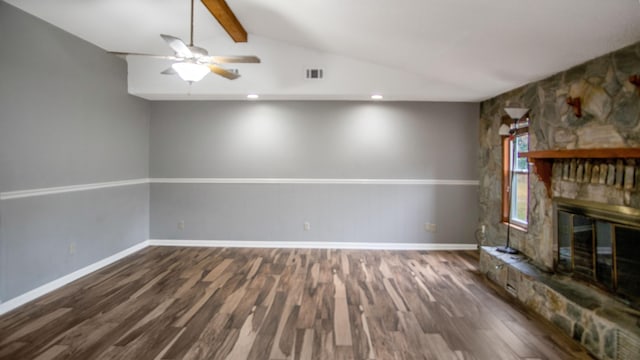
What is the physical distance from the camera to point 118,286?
354cm

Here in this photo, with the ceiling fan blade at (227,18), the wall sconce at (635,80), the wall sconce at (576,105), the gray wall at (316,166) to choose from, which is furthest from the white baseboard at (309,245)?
the wall sconce at (635,80)

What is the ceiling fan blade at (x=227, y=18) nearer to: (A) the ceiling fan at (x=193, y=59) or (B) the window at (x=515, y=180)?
(A) the ceiling fan at (x=193, y=59)

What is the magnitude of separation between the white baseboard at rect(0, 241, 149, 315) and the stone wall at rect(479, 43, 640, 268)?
5.25m

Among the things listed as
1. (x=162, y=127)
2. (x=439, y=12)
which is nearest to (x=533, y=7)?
(x=439, y=12)

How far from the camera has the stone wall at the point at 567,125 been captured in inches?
99.1

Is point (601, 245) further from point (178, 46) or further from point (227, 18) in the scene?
point (227, 18)

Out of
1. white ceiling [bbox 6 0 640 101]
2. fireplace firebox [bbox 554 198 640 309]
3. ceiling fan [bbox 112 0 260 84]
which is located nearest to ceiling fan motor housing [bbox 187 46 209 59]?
ceiling fan [bbox 112 0 260 84]

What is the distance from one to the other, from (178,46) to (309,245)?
3508 mm

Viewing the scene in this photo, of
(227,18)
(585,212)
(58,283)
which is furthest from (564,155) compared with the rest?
(58,283)

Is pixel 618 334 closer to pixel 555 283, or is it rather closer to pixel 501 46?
pixel 555 283

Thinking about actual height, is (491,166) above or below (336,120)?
below

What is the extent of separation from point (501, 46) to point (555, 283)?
2233 mm

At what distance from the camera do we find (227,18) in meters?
3.55

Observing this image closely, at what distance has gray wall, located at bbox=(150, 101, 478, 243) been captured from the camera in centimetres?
502
